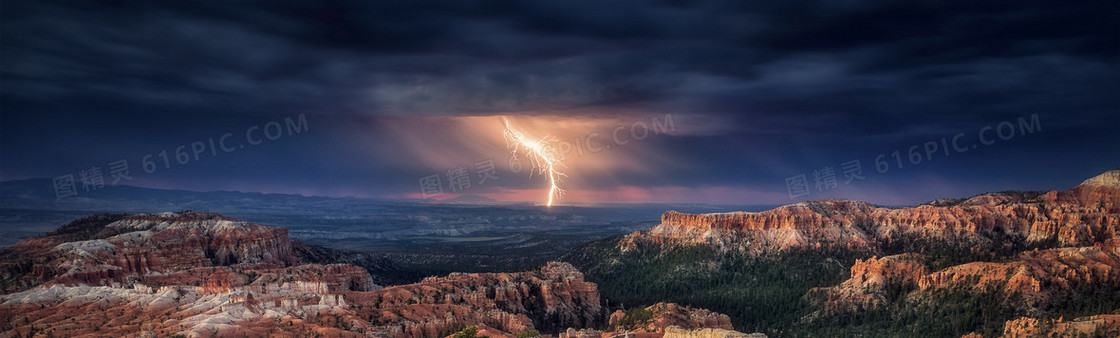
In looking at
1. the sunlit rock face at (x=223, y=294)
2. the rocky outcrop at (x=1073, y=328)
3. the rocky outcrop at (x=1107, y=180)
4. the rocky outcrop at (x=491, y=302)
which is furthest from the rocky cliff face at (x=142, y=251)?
the rocky outcrop at (x=1107, y=180)

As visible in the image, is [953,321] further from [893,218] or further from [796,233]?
[893,218]

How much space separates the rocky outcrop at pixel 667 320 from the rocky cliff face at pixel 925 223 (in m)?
73.7

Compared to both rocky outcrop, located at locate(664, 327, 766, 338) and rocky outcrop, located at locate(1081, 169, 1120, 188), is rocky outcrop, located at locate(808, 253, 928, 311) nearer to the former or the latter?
rocky outcrop, located at locate(664, 327, 766, 338)

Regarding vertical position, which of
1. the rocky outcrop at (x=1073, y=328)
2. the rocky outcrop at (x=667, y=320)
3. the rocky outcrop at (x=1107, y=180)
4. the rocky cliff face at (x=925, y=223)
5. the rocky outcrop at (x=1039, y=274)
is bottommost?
the rocky outcrop at (x=667, y=320)

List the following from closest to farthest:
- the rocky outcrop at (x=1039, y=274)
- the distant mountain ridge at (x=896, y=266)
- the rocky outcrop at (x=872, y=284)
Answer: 1. the distant mountain ridge at (x=896, y=266)
2. the rocky outcrop at (x=1039, y=274)
3. the rocky outcrop at (x=872, y=284)

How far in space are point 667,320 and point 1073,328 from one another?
1722 inches

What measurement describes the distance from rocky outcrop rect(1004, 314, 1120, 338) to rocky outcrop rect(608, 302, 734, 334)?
111ft

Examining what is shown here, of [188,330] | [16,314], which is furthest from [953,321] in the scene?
[16,314]

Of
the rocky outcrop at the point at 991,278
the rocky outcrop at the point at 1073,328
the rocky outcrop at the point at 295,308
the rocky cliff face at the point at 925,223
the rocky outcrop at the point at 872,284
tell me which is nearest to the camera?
the rocky outcrop at the point at 1073,328

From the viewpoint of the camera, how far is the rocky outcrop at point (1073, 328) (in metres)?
71.2

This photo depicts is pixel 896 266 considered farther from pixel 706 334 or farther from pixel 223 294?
pixel 223 294

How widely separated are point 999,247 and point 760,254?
5146 cm

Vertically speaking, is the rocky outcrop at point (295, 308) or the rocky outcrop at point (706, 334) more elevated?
the rocky outcrop at point (706, 334)

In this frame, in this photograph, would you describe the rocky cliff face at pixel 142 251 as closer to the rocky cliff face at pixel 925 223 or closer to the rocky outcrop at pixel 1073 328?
the rocky cliff face at pixel 925 223
